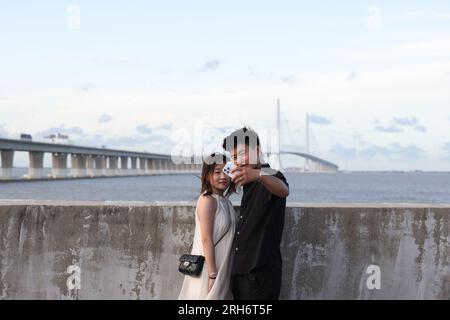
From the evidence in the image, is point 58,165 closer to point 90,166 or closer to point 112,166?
point 90,166

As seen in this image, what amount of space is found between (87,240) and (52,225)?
0.32 m

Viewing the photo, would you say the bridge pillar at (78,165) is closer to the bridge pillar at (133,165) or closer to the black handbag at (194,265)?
the bridge pillar at (133,165)

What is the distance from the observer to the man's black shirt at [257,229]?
4258mm

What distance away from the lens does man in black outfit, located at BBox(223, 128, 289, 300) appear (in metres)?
4.21

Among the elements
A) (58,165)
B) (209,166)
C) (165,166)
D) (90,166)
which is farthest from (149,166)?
(209,166)

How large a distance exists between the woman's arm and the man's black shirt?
0.16 meters

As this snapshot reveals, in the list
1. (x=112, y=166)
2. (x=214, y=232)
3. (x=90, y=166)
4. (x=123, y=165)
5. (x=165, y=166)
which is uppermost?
(x=165, y=166)

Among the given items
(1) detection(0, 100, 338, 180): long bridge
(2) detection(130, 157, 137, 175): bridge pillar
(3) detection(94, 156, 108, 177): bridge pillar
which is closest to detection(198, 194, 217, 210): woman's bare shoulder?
(1) detection(0, 100, 338, 180): long bridge

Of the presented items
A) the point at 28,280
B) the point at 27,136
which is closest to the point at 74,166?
the point at 27,136

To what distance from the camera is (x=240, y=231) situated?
4328 millimetres

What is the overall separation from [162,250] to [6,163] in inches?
3474

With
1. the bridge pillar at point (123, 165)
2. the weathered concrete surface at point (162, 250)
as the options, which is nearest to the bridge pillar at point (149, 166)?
the bridge pillar at point (123, 165)

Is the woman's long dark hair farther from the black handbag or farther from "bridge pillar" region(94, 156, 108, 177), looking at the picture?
"bridge pillar" region(94, 156, 108, 177)

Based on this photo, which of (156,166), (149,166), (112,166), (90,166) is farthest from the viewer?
(156,166)
